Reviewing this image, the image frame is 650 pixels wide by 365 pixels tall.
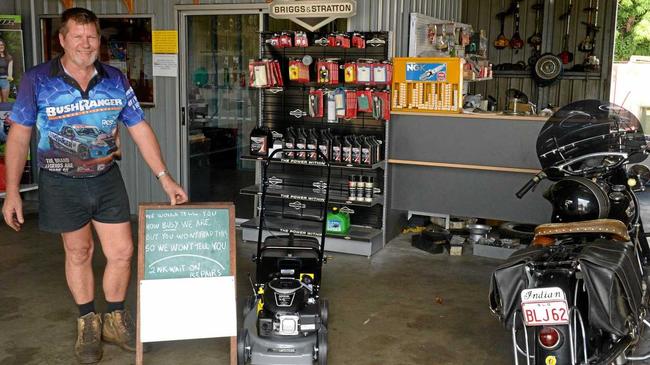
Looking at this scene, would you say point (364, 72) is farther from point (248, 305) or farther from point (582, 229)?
point (582, 229)

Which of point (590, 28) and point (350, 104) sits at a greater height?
point (590, 28)

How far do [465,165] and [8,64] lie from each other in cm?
490

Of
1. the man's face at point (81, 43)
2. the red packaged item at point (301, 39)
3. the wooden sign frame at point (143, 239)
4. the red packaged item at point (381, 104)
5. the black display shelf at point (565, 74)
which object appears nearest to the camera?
the man's face at point (81, 43)

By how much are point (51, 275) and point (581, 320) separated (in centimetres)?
397

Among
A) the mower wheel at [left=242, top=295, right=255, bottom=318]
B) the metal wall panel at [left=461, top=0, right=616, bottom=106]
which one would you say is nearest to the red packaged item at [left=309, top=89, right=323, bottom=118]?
the mower wheel at [left=242, top=295, right=255, bottom=318]

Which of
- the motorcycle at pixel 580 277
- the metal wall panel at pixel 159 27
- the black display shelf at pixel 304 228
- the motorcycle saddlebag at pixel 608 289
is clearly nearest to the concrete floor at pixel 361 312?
the black display shelf at pixel 304 228

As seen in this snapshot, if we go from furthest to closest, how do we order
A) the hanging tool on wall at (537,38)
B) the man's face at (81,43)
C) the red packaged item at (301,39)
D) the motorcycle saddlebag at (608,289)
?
1. the hanging tool on wall at (537,38)
2. the red packaged item at (301,39)
3. the man's face at (81,43)
4. the motorcycle saddlebag at (608,289)

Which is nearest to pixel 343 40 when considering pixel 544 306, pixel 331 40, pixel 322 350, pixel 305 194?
pixel 331 40

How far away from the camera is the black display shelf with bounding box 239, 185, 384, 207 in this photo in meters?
5.93

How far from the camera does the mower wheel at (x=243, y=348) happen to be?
369 centimetres

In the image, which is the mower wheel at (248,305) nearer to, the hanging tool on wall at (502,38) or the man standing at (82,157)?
the man standing at (82,157)

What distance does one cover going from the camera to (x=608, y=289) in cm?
287

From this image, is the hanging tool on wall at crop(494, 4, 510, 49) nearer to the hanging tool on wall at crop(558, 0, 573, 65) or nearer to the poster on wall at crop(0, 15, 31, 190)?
the hanging tool on wall at crop(558, 0, 573, 65)

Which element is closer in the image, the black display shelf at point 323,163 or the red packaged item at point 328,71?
the black display shelf at point 323,163
